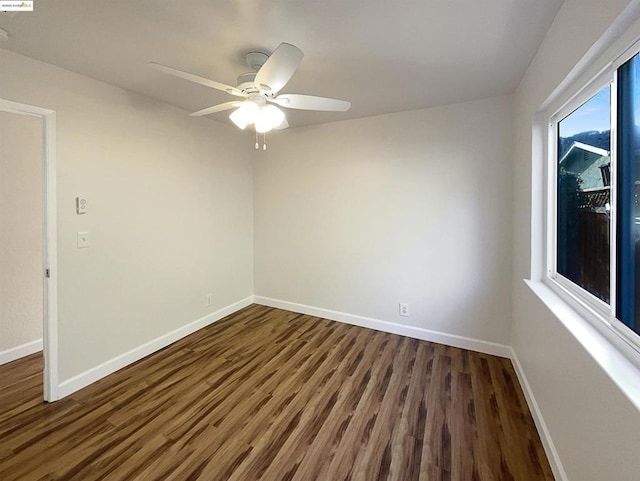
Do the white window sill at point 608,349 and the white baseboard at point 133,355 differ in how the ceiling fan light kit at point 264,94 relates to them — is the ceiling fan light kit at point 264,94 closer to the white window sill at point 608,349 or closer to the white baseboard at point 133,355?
the white window sill at point 608,349

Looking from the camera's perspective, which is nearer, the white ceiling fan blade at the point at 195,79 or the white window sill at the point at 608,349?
the white window sill at the point at 608,349

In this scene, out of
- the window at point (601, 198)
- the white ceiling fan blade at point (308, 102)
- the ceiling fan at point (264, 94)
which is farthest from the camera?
the white ceiling fan blade at point (308, 102)

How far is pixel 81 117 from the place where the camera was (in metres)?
2.22

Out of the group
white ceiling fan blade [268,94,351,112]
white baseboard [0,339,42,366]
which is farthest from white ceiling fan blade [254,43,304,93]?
white baseboard [0,339,42,366]

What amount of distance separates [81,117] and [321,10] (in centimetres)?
198

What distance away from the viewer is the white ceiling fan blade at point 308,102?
1810mm

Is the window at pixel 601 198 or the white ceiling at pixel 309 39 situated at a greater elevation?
the white ceiling at pixel 309 39

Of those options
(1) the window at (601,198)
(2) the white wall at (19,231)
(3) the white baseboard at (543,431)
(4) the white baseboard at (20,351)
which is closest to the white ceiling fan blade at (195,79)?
(1) the window at (601,198)

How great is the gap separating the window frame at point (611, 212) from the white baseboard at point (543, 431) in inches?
28.6

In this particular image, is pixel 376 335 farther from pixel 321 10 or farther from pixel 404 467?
pixel 321 10

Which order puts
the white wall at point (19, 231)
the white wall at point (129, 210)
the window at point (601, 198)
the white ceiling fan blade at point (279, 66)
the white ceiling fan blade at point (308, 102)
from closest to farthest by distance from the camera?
the window at point (601, 198)
the white ceiling fan blade at point (279, 66)
the white ceiling fan blade at point (308, 102)
the white wall at point (129, 210)
the white wall at point (19, 231)

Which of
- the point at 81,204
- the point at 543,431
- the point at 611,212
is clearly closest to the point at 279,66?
the point at 611,212

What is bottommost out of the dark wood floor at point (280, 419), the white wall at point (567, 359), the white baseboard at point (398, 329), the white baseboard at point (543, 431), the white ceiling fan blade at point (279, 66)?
the dark wood floor at point (280, 419)

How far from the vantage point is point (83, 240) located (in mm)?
2271
